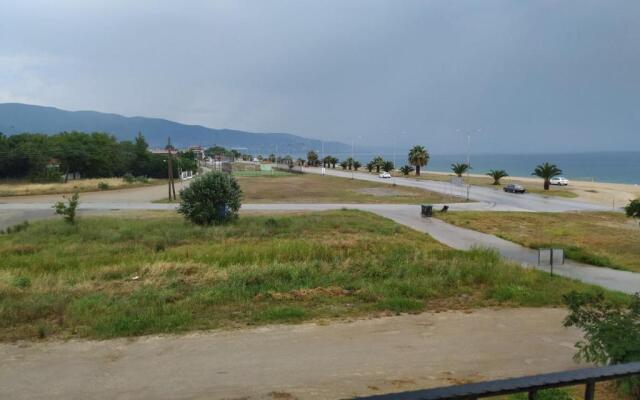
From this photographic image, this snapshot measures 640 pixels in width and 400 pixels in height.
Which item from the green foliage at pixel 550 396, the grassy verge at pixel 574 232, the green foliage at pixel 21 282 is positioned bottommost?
the grassy verge at pixel 574 232

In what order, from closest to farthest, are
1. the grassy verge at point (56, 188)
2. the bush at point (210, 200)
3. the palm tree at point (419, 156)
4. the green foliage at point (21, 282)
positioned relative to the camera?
the green foliage at point (21, 282)
the bush at point (210, 200)
the grassy verge at point (56, 188)
the palm tree at point (419, 156)

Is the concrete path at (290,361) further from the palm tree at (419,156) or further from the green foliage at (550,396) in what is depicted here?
the palm tree at (419,156)

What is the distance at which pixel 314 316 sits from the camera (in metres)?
11.1

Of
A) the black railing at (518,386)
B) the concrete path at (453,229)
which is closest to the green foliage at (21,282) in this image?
the black railing at (518,386)

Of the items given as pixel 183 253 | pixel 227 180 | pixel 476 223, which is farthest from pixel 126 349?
pixel 476 223

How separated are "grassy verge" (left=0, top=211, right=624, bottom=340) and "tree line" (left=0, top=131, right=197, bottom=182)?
71.3m

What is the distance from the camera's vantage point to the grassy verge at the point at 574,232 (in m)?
21.9

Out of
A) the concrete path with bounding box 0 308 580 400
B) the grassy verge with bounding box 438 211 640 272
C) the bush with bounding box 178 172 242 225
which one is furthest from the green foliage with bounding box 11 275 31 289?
the grassy verge with bounding box 438 211 640 272

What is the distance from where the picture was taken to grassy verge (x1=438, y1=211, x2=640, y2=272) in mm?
21891

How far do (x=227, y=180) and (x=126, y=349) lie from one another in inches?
919

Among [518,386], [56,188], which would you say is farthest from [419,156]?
[518,386]

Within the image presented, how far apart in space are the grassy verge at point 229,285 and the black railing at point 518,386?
8.64 meters

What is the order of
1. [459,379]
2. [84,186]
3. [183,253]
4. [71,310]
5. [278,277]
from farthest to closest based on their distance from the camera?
[84,186] < [183,253] < [278,277] < [71,310] < [459,379]

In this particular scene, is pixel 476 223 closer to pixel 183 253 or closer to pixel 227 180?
pixel 227 180
